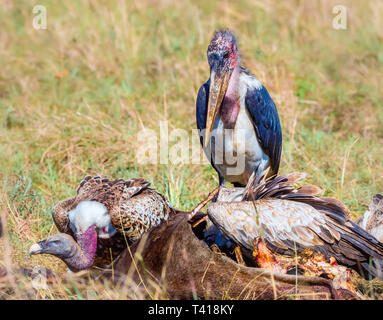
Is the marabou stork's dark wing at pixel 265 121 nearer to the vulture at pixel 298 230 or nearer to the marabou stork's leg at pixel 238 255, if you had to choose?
the vulture at pixel 298 230

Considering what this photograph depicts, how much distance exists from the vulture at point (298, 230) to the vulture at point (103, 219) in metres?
0.79

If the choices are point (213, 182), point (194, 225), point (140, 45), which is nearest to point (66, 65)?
point (140, 45)

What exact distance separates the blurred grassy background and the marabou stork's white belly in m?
0.40

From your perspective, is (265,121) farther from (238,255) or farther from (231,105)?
(238,255)

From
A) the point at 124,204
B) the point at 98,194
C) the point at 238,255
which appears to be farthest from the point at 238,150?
the point at 238,255

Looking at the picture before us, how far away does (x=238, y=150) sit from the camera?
14.8ft

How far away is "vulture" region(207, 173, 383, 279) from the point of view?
11.4 ft

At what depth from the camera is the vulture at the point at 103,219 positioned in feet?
13.0

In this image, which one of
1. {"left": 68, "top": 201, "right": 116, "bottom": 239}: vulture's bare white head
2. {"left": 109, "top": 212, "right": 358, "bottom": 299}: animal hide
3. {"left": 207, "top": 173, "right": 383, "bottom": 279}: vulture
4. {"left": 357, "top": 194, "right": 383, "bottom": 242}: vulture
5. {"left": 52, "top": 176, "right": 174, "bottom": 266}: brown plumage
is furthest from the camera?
{"left": 52, "top": 176, "right": 174, "bottom": 266}: brown plumage

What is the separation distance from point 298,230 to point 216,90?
1237 mm

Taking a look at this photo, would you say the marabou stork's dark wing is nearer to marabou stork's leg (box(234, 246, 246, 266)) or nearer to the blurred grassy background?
the blurred grassy background

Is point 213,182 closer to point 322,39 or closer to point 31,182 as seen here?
point 31,182

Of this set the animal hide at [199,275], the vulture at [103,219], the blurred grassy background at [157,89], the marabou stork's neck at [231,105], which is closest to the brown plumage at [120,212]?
the vulture at [103,219]

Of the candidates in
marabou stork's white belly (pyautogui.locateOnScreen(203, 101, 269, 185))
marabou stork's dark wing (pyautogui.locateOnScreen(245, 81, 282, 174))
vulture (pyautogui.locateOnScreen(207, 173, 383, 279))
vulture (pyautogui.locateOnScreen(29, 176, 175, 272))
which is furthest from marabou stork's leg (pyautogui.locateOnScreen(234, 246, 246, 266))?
marabou stork's dark wing (pyautogui.locateOnScreen(245, 81, 282, 174))
